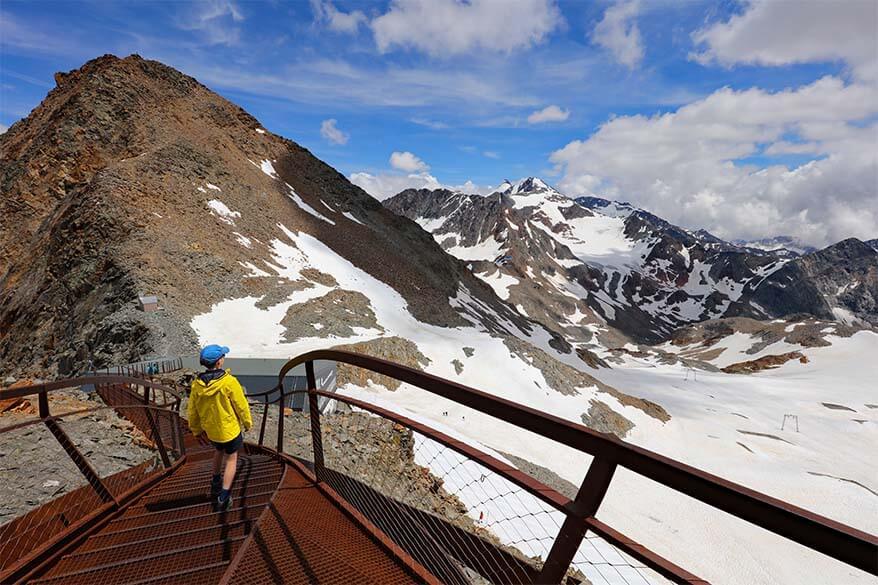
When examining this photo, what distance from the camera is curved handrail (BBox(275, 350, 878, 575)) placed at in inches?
46.9

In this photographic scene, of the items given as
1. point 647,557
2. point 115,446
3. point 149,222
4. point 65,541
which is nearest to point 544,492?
point 647,557

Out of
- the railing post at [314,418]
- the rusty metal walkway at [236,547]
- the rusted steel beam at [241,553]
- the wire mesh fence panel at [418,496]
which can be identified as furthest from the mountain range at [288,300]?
the rusted steel beam at [241,553]

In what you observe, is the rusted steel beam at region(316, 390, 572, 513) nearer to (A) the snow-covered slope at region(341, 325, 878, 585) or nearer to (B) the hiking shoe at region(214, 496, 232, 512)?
(A) the snow-covered slope at region(341, 325, 878, 585)

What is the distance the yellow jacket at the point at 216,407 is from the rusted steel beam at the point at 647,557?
4.26 m

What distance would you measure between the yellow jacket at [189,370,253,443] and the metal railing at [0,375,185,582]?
63 centimetres

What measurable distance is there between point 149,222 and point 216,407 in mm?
26690

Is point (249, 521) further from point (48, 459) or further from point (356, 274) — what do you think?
point (356, 274)

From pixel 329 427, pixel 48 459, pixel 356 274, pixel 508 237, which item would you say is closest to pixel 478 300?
pixel 356 274

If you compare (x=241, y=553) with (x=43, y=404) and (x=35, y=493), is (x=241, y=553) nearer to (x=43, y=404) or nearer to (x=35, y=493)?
(x=43, y=404)

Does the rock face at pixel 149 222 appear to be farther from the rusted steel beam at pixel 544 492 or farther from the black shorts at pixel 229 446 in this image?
the rusted steel beam at pixel 544 492

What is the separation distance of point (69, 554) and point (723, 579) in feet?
70.2

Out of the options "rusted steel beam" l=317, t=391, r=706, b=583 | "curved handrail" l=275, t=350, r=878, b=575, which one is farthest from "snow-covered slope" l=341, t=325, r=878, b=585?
"curved handrail" l=275, t=350, r=878, b=575

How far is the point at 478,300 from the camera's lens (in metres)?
57.0

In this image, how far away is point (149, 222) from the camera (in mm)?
26078
